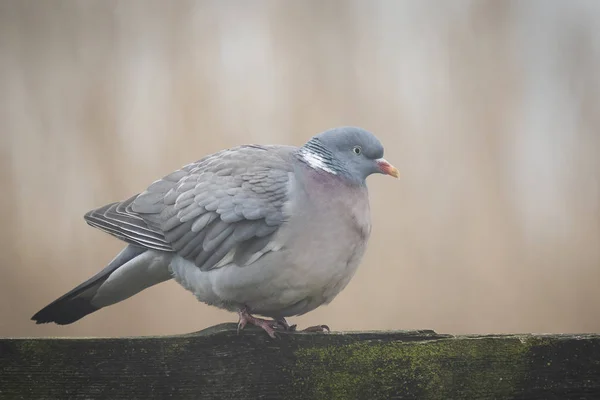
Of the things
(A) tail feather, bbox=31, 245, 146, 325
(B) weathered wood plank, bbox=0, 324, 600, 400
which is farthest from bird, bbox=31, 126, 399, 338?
(B) weathered wood plank, bbox=0, 324, 600, 400

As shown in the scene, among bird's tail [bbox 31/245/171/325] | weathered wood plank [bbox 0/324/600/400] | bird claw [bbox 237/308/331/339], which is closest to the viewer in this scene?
weathered wood plank [bbox 0/324/600/400]

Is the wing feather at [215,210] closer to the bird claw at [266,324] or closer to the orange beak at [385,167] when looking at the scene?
the bird claw at [266,324]

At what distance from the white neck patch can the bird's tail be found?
1.48 feet

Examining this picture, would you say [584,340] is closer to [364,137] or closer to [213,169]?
[364,137]

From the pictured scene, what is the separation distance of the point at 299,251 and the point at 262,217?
130 mm

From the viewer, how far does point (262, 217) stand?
5.79 ft

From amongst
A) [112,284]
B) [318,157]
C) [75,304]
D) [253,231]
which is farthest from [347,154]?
[75,304]

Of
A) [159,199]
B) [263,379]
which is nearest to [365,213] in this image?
[159,199]

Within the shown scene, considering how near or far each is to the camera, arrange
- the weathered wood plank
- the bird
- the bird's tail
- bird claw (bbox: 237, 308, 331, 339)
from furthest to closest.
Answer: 1. the bird's tail
2. the bird
3. bird claw (bbox: 237, 308, 331, 339)
4. the weathered wood plank

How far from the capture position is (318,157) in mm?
1946

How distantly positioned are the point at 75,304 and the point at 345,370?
89 centimetres

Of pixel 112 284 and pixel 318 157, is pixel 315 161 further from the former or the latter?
pixel 112 284

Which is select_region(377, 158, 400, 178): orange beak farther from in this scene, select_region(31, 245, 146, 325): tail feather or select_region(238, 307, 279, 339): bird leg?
select_region(31, 245, 146, 325): tail feather

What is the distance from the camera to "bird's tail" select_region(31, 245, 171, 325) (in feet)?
6.07
